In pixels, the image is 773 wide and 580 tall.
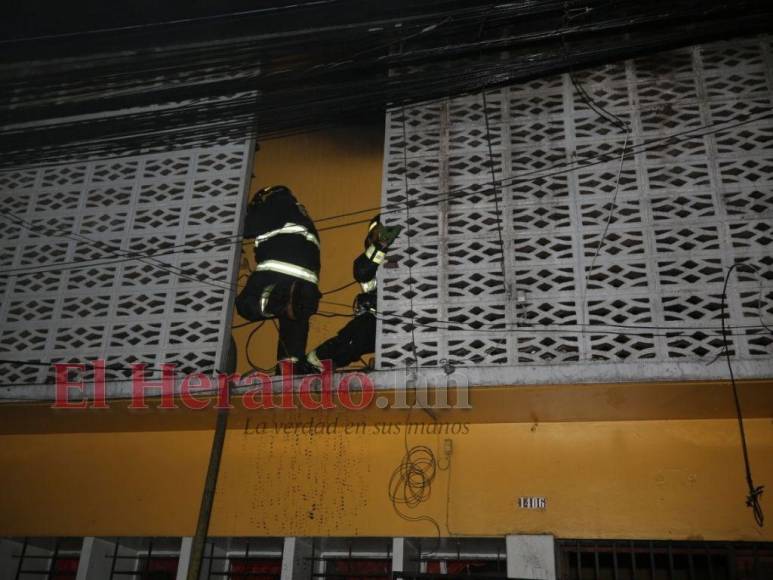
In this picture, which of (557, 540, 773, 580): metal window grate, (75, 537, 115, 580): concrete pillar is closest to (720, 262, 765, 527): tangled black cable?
(557, 540, 773, 580): metal window grate

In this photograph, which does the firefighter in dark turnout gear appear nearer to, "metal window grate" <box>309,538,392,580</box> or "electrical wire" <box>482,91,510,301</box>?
"metal window grate" <box>309,538,392,580</box>

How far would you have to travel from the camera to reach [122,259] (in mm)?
7707

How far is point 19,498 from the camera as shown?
7637 mm

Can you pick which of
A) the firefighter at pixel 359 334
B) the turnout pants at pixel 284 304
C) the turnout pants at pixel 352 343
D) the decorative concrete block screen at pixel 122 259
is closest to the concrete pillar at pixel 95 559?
the decorative concrete block screen at pixel 122 259

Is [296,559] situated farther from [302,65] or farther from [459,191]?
[302,65]

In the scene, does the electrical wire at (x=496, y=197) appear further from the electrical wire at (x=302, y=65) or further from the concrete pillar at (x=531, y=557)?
the concrete pillar at (x=531, y=557)

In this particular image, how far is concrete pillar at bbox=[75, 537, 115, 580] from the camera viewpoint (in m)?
7.01

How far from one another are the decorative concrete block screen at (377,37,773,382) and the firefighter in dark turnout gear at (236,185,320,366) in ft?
4.12

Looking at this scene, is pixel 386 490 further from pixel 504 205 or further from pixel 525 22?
pixel 525 22

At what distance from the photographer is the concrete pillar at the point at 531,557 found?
6.04 meters

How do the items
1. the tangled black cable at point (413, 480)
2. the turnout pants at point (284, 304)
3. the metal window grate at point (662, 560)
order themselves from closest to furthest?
the metal window grate at point (662, 560), the tangled black cable at point (413, 480), the turnout pants at point (284, 304)

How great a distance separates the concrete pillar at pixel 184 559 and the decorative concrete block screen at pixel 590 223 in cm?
267

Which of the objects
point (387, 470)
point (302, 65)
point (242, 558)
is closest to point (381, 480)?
point (387, 470)

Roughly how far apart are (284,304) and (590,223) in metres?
3.24
